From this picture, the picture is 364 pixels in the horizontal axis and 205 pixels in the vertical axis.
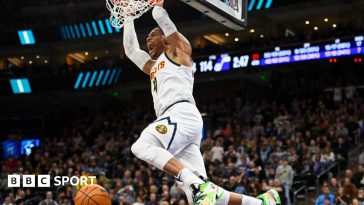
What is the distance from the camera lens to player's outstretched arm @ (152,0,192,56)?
29.7 ft

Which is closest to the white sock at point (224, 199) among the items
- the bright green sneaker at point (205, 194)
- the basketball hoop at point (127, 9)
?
the bright green sneaker at point (205, 194)

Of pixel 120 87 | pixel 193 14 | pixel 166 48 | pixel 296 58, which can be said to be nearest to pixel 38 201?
pixel 166 48

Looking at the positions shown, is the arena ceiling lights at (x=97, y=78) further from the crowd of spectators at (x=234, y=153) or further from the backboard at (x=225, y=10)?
the backboard at (x=225, y=10)

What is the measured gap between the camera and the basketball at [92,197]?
25.7 ft

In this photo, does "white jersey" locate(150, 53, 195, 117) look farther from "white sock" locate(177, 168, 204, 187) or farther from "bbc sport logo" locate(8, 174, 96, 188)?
"bbc sport logo" locate(8, 174, 96, 188)

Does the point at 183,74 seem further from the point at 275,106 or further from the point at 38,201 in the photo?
the point at 275,106

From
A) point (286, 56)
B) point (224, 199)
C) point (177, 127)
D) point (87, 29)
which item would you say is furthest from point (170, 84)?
point (87, 29)

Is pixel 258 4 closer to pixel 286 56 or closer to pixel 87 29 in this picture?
pixel 286 56

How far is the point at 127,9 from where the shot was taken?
10.5m

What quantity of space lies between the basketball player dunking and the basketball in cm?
73

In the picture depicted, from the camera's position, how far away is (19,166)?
2994 cm

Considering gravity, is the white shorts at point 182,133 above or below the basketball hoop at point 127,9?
below

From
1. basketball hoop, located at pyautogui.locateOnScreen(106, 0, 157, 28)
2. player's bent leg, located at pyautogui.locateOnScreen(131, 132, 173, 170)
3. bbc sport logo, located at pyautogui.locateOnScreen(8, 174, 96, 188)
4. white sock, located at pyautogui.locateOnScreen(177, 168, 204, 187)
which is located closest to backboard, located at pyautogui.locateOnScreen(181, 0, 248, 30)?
basketball hoop, located at pyautogui.locateOnScreen(106, 0, 157, 28)

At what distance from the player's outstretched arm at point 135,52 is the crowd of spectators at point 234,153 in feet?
33.4
